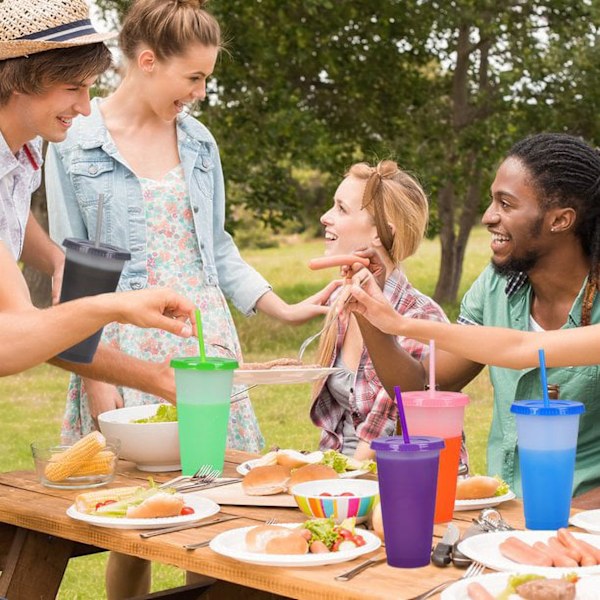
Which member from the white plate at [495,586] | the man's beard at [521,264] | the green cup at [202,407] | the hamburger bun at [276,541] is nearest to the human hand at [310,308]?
the man's beard at [521,264]

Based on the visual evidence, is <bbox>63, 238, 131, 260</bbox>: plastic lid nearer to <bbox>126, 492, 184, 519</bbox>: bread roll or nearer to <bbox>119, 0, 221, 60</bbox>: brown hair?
<bbox>126, 492, 184, 519</bbox>: bread roll

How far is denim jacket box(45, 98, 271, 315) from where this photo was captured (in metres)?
3.68

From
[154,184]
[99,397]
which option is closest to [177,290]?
[154,184]

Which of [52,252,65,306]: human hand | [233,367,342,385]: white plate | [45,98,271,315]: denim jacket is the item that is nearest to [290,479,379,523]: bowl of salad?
[233,367,342,385]: white plate

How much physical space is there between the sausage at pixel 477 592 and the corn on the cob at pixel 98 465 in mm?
1157

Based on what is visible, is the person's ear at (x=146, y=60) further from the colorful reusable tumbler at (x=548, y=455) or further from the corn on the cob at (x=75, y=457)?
the colorful reusable tumbler at (x=548, y=455)

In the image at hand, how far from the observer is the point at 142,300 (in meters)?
2.51

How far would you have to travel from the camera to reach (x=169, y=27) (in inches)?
142

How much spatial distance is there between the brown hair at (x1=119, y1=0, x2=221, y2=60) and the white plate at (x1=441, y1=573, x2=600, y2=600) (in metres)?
2.23

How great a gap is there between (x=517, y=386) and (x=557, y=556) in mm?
1386

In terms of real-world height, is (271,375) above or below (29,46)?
below

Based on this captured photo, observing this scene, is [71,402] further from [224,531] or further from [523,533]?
[523,533]

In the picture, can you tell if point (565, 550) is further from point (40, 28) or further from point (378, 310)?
point (40, 28)

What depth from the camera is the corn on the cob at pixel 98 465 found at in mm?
2736
